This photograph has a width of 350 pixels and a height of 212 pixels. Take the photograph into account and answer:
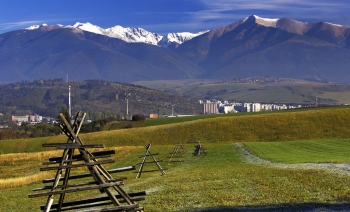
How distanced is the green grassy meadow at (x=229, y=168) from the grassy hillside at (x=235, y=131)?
14 centimetres

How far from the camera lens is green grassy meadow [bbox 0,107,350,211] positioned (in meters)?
23.5

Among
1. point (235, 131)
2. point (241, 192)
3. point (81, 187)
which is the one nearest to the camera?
point (81, 187)

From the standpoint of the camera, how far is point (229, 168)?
39219 mm

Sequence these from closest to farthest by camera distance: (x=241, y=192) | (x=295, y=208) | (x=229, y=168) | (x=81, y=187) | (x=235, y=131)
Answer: (x=81, y=187)
(x=295, y=208)
(x=241, y=192)
(x=229, y=168)
(x=235, y=131)

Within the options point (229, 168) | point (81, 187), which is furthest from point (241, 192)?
point (229, 168)

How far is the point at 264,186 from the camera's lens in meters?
26.9

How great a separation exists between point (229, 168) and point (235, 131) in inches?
2010

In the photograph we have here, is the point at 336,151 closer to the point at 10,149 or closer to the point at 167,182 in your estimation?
the point at 167,182

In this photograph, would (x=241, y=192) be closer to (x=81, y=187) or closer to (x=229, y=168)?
(x=81, y=187)

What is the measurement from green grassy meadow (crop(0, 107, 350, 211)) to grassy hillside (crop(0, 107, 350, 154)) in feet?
0.45

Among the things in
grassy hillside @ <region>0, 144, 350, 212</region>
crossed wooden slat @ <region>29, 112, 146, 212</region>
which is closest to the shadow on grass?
grassy hillside @ <region>0, 144, 350, 212</region>

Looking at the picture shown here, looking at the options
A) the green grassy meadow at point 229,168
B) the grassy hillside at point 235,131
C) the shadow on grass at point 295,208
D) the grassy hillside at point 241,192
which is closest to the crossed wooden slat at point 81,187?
the grassy hillside at point 241,192

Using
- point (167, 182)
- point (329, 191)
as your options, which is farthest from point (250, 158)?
point (329, 191)

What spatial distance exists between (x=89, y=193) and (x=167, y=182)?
13.6ft
